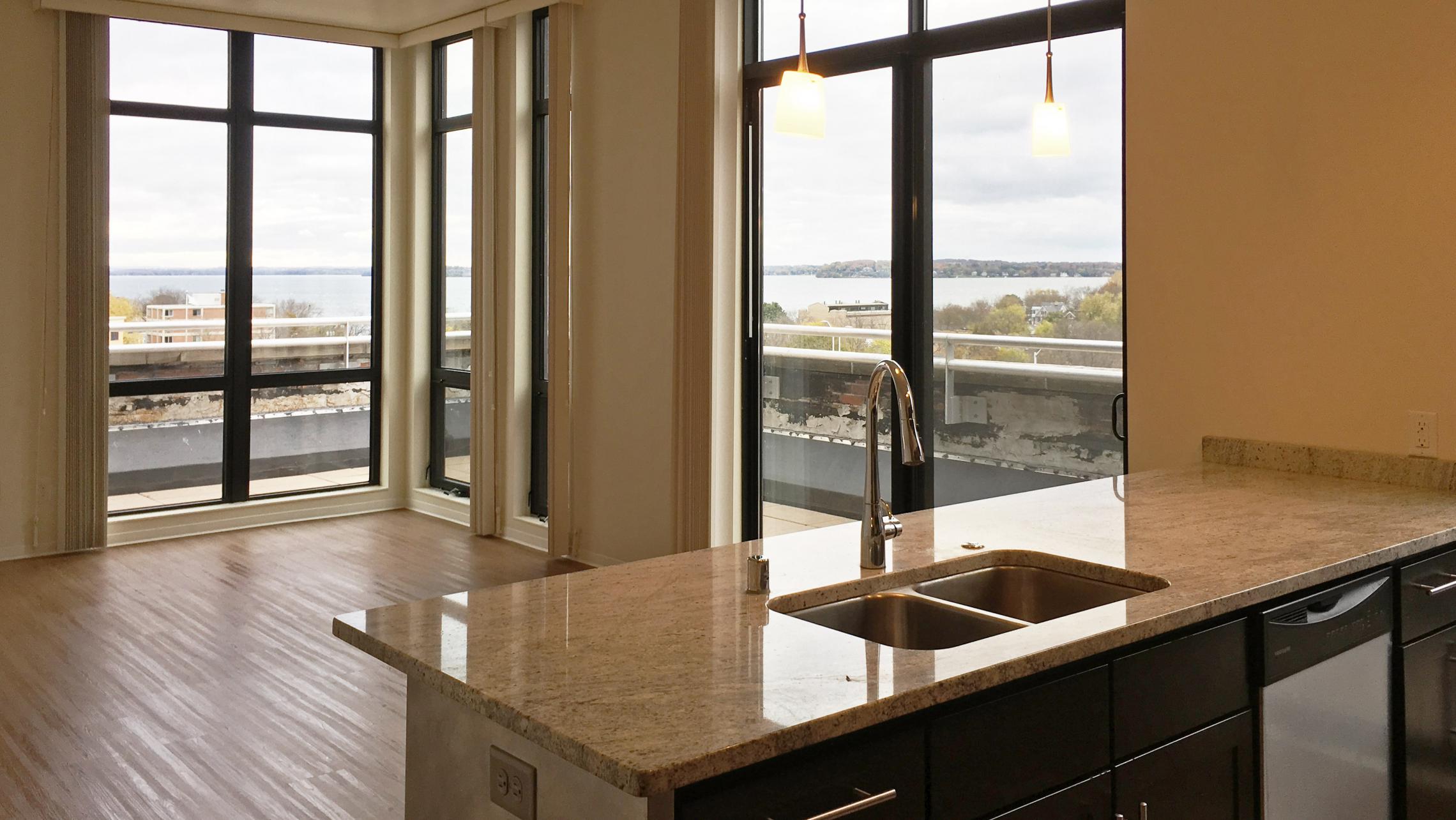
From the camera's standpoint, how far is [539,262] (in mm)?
6926

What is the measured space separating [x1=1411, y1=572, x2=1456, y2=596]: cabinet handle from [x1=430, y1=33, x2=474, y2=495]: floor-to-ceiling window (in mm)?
5818

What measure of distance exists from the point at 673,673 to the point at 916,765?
14.4 inches

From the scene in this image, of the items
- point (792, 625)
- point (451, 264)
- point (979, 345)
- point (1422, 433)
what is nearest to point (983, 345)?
point (979, 345)

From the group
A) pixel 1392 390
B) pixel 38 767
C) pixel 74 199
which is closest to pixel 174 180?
pixel 74 199

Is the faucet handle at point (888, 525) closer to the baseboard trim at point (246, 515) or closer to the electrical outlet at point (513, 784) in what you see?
the electrical outlet at point (513, 784)

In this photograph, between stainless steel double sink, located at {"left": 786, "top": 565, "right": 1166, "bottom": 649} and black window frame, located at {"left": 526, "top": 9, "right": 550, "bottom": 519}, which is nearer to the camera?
stainless steel double sink, located at {"left": 786, "top": 565, "right": 1166, "bottom": 649}

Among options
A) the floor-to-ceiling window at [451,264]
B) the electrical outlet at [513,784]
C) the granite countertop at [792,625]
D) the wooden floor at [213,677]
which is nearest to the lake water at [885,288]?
the granite countertop at [792,625]

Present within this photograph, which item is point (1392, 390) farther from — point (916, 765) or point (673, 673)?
point (673, 673)

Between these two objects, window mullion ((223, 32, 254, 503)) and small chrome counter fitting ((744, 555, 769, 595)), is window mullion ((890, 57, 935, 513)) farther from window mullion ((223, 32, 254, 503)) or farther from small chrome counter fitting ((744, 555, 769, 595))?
window mullion ((223, 32, 254, 503))

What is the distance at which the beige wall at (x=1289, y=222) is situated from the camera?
3.15m

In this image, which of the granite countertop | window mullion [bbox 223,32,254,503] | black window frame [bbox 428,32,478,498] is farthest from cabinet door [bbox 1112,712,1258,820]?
window mullion [bbox 223,32,254,503]

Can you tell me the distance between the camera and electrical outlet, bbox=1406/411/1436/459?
125 inches

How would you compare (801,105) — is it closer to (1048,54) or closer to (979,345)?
(1048,54)

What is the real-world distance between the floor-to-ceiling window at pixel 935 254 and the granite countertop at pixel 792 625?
1.29m
